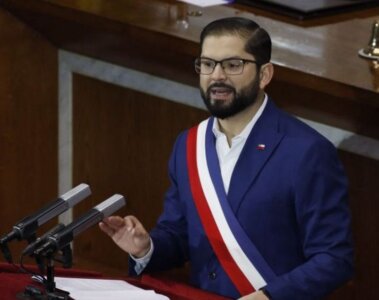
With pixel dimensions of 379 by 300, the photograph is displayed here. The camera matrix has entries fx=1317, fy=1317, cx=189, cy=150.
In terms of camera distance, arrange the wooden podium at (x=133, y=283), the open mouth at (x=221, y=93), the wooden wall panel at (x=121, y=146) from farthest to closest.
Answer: the wooden wall panel at (x=121, y=146) < the open mouth at (x=221, y=93) < the wooden podium at (x=133, y=283)

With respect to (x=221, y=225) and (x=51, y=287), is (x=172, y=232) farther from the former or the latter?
(x=51, y=287)

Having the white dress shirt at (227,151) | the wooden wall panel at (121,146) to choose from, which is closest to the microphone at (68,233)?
the white dress shirt at (227,151)

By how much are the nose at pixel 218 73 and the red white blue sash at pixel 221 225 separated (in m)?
0.12

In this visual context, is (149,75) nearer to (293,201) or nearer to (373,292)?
(373,292)

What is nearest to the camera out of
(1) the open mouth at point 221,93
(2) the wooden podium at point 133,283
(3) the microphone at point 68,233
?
(3) the microphone at point 68,233

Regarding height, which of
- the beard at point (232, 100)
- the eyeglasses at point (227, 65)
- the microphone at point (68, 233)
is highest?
the eyeglasses at point (227, 65)

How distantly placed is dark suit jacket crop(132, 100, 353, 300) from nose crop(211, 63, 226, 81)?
0.28 ft

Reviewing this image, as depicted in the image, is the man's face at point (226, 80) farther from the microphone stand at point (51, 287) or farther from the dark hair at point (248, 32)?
the microphone stand at point (51, 287)

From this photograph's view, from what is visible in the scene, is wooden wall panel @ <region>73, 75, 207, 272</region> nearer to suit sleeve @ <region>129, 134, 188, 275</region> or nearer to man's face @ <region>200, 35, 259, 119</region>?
suit sleeve @ <region>129, 134, 188, 275</region>

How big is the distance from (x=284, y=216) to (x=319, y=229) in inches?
2.2

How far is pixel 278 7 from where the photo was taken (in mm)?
2184

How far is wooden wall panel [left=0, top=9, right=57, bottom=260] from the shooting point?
2412 millimetres

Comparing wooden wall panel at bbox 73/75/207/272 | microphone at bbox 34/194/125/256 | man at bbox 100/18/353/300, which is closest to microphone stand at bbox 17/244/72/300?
microphone at bbox 34/194/125/256

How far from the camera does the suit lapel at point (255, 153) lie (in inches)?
63.8
